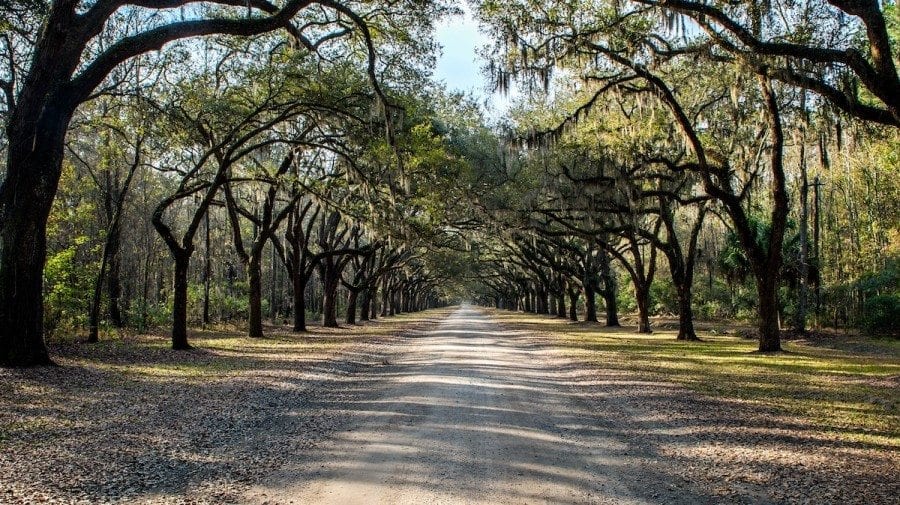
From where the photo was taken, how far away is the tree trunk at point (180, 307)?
597 inches

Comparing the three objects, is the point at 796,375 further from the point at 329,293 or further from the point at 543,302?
the point at 543,302

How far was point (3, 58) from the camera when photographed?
14.3 meters

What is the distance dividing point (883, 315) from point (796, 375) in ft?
46.1

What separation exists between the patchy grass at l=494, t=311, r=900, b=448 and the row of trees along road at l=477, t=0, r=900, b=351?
197cm

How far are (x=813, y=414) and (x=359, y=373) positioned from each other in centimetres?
790

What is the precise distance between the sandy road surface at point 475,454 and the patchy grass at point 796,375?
8.58 feet

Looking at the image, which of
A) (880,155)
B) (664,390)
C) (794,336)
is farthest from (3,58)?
(880,155)

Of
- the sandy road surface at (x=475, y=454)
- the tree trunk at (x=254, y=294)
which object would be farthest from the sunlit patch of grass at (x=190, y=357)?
the sandy road surface at (x=475, y=454)

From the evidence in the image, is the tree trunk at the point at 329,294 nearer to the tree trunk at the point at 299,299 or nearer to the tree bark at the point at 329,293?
the tree bark at the point at 329,293

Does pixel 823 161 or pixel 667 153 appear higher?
pixel 667 153

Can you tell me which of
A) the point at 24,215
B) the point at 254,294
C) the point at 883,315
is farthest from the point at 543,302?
the point at 24,215

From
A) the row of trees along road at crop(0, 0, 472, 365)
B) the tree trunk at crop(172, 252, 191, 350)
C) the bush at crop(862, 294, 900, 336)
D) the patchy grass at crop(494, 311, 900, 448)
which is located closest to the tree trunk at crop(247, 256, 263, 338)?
the row of trees along road at crop(0, 0, 472, 365)

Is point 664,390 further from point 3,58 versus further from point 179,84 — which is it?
point 3,58

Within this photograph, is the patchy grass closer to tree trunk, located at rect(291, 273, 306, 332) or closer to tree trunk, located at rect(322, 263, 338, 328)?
tree trunk, located at rect(291, 273, 306, 332)
